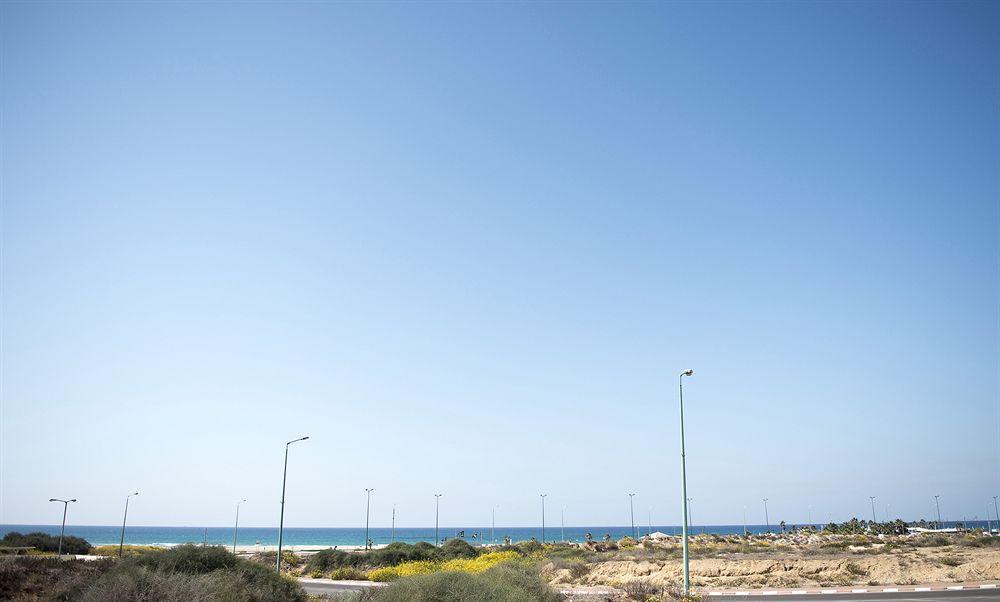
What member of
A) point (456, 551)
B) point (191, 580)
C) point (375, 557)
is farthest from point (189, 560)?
point (456, 551)

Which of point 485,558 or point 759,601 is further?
point 485,558

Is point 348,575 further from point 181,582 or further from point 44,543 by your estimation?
point 44,543

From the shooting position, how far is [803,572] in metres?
38.3

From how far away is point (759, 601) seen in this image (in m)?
28.5

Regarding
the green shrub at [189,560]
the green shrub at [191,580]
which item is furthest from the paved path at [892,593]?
the green shrub at [189,560]

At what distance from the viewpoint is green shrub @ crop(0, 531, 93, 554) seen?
208ft

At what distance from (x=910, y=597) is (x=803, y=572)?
1033 cm

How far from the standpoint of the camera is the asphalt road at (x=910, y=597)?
27312 mm

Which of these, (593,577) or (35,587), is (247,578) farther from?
(593,577)

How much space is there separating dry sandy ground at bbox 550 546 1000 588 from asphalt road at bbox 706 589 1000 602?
5307mm

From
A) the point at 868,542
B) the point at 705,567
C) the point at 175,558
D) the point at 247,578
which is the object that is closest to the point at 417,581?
the point at 247,578

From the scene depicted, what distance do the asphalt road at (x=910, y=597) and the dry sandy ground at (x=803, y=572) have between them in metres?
5.31

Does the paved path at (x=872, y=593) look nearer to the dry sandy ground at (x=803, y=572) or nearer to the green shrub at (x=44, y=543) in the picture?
the dry sandy ground at (x=803, y=572)

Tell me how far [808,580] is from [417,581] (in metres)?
27.8
